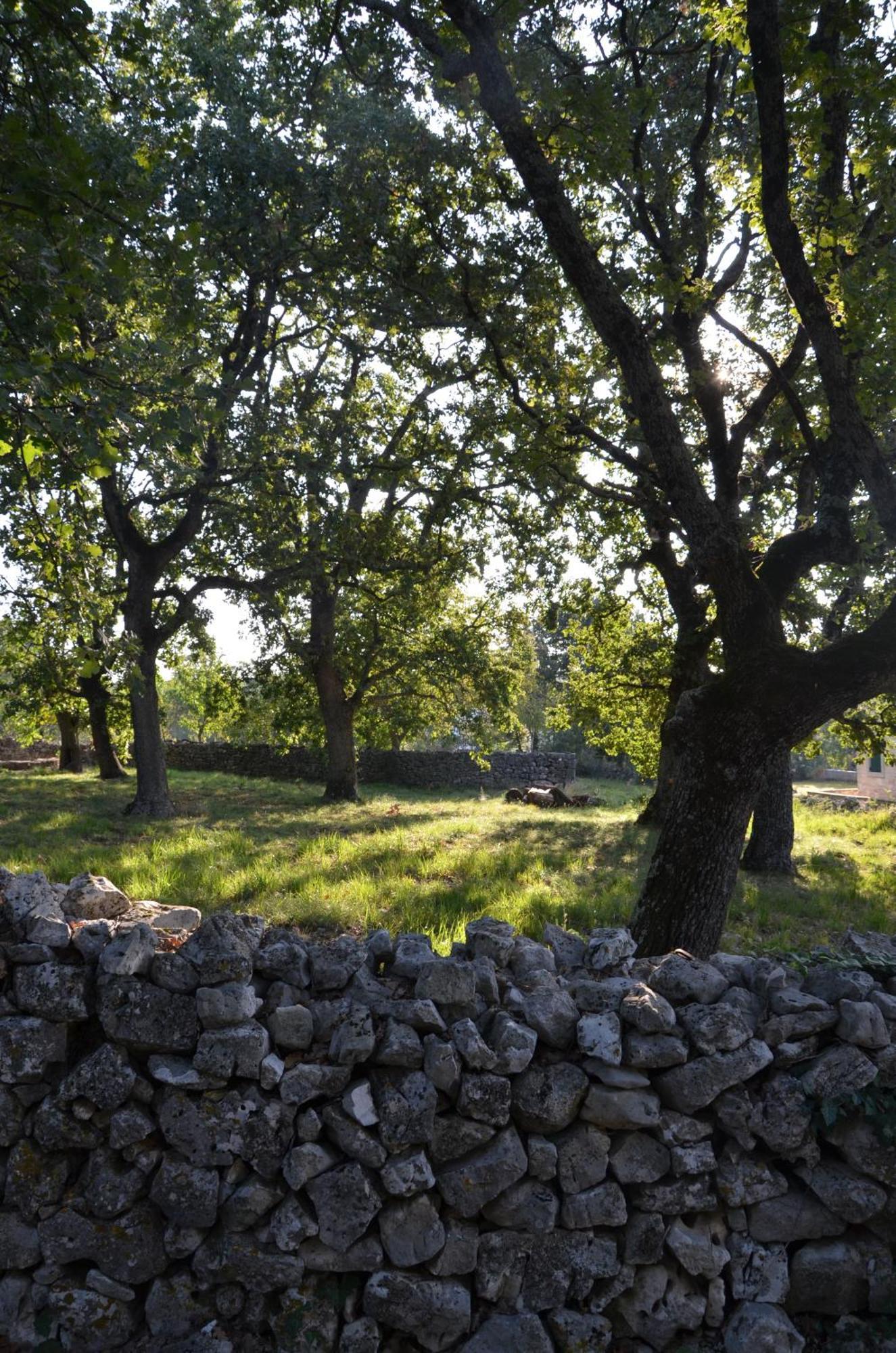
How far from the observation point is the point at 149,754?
15.8m

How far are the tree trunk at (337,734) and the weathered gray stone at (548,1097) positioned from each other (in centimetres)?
1647

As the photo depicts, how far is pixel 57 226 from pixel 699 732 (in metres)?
5.20

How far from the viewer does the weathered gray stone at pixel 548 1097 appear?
3482 millimetres

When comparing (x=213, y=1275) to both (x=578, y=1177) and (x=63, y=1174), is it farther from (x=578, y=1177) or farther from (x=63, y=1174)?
(x=578, y=1177)

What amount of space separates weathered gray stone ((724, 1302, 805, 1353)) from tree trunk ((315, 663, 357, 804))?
16.6 m

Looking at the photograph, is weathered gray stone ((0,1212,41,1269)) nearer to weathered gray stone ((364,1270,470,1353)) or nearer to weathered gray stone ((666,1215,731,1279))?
weathered gray stone ((364,1270,470,1353))

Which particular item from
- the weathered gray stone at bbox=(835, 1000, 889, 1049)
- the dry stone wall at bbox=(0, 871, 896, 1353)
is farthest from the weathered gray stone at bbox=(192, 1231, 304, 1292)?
the weathered gray stone at bbox=(835, 1000, 889, 1049)

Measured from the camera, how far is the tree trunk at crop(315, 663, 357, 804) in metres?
20.0

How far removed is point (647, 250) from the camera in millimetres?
10000

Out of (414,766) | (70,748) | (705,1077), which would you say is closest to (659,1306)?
(705,1077)

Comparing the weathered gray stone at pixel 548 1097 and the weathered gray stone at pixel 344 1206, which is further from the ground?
the weathered gray stone at pixel 548 1097

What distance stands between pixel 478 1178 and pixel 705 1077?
1.05m

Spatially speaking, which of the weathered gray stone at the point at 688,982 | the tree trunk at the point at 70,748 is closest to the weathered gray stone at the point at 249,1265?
the weathered gray stone at the point at 688,982

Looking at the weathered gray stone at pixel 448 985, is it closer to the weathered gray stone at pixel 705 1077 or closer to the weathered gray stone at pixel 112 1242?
the weathered gray stone at pixel 705 1077
